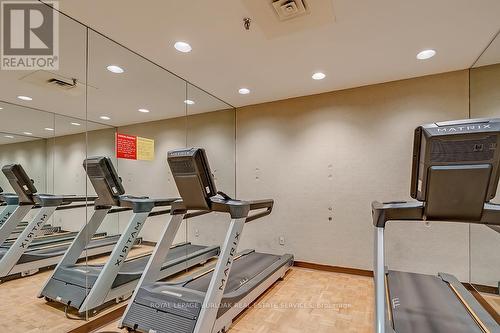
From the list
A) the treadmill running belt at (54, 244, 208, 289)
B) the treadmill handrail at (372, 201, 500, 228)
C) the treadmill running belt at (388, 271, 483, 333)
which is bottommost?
the treadmill running belt at (388, 271, 483, 333)

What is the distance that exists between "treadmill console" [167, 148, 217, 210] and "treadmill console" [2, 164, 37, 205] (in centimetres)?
130

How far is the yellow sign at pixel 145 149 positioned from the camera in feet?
10.3

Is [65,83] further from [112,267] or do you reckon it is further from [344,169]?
[344,169]

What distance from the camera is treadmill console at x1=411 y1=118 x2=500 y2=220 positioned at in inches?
57.0

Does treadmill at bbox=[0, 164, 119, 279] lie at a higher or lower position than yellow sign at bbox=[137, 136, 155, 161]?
lower

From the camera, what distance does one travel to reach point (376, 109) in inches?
142

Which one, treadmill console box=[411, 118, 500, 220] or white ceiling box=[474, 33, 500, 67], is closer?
treadmill console box=[411, 118, 500, 220]

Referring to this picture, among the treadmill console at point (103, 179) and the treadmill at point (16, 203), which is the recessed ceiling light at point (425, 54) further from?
the treadmill at point (16, 203)

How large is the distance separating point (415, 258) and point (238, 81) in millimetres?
3403

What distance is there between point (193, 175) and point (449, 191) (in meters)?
1.88

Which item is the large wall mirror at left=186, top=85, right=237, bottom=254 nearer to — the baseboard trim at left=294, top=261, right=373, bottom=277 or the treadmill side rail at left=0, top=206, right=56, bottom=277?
the baseboard trim at left=294, top=261, right=373, bottom=277

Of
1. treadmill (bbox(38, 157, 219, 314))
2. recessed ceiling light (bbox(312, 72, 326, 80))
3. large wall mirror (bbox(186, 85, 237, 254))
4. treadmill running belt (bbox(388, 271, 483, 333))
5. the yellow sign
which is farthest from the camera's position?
large wall mirror (bbox(186, 85, 237, 254))

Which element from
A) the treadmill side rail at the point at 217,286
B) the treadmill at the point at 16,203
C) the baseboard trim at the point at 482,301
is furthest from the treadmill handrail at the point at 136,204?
the baseboard trim at the point at 482,301

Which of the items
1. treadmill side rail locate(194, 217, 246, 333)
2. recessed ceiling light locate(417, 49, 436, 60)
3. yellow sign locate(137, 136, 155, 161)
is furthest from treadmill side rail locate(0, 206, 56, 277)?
recessed ceiling light locate(417, 49, 436, 60)
